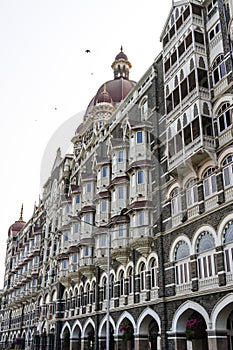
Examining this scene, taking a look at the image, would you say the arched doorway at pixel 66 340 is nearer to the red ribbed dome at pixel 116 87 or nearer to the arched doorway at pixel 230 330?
the arched doorway at pixel 230 330

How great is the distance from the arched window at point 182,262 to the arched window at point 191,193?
2.55m

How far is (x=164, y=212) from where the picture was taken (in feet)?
94.9

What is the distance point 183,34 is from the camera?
29.0 meters

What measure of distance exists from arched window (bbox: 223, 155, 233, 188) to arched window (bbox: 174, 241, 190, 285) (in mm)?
5001

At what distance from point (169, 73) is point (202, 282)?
587 inches

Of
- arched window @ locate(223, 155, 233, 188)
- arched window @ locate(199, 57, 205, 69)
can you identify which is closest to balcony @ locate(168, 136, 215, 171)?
arched window @ locate(223, 155, 233, 188)

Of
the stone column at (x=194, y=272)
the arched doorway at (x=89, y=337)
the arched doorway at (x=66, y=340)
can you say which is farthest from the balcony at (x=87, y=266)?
the stone column at (x=194, y=272)

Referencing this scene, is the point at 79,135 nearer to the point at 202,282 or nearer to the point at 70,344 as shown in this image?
the point at 70,344

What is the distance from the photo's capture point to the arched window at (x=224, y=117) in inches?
953

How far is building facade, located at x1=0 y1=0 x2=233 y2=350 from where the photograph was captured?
23672mm

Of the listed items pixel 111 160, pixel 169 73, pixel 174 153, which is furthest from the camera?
pixel 111 160

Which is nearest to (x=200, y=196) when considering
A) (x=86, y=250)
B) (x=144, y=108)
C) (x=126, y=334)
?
(x=126, y=334)

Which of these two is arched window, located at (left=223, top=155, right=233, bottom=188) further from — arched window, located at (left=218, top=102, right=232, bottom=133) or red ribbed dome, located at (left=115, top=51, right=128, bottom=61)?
red ribbed dome, located at (left=115, top=51, right=128, bottom=61)

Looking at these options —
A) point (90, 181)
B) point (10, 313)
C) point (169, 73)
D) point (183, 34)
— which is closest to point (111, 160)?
point (90, 181)
